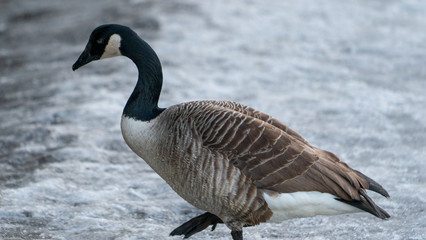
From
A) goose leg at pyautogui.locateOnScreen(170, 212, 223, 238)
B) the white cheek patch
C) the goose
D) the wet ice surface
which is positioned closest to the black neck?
the white cheek patch

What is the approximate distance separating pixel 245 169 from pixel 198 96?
380 cm

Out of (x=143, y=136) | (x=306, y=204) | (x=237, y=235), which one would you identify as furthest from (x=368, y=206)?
(x=143, y=136)

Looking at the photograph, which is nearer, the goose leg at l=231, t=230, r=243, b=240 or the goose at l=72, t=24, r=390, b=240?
the goose at l=72, t=24, r=390, b=240

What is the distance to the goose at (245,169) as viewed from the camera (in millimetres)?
4652

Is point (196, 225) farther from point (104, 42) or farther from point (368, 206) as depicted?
point (104, 42)

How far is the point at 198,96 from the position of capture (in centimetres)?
843

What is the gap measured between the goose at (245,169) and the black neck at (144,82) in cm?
19

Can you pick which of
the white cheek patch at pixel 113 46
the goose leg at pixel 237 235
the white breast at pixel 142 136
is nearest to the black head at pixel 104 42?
the white cheek patch at pixel 113 46

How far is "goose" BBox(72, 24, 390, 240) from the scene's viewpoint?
465 centimetres

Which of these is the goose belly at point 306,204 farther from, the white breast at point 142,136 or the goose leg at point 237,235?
the white breast at point 142,136

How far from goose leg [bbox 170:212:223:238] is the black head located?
4.56 feet

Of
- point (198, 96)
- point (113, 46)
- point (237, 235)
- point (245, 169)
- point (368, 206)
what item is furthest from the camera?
point (198, 96)

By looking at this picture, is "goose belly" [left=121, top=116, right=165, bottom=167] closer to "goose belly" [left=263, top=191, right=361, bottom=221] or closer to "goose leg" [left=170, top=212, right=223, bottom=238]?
"goose leg" [left=170, top=212, right=223, bottom=238]

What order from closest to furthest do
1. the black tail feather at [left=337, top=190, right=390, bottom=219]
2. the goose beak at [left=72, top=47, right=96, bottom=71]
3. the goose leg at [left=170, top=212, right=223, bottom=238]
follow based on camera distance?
the black tail feather at [left=337, top=190, right=390, bottom=219] < the goose leg at [left=170, top=212, right=223, bottom=238] < the goose beak at [left=72, top=47, right=96, bottom=71]
